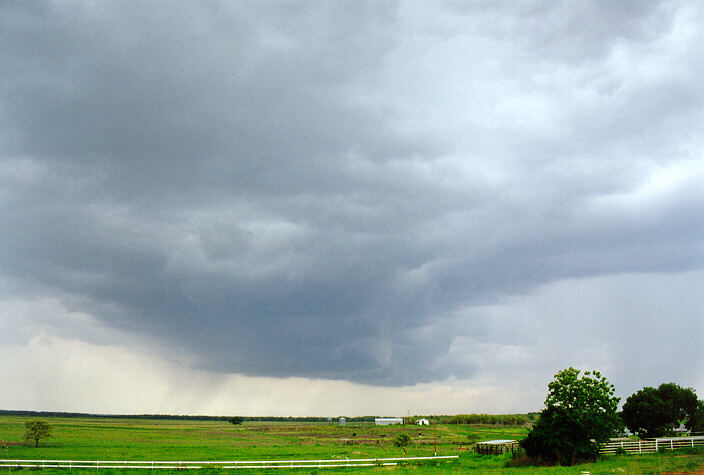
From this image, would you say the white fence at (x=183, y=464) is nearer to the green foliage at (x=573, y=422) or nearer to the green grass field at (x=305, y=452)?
the green grass field at (x=305, y=452)

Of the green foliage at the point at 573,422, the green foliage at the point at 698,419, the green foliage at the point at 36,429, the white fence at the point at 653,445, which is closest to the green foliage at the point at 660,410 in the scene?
the green foliage at the point at 698,419

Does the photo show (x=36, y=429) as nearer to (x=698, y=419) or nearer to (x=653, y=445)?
(x=653, y=445)

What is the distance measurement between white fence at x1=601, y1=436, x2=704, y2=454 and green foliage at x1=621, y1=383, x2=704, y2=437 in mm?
25098

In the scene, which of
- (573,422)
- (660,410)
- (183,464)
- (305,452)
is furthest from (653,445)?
(183,464)

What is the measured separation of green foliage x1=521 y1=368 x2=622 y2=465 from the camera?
47.2 m

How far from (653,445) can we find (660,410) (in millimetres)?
27068

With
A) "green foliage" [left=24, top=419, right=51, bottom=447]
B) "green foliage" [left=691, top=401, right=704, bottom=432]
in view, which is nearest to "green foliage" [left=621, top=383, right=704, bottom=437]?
"green foliage" [left=691, top=401, right=704, bottom=432]

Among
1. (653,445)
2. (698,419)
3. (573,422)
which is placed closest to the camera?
(573,422)

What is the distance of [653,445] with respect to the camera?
55500 millimetres

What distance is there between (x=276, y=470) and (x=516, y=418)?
526ft

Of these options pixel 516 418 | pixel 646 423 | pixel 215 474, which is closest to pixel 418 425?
pixel 516 418

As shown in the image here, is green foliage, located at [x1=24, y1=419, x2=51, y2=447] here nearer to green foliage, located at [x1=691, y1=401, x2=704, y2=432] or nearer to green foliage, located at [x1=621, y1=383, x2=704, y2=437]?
green foliage, located at [x1=621, y1=383, x2=704, y2=437]

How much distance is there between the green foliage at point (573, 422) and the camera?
1857 inches

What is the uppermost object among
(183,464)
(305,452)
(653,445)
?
(653,445)
